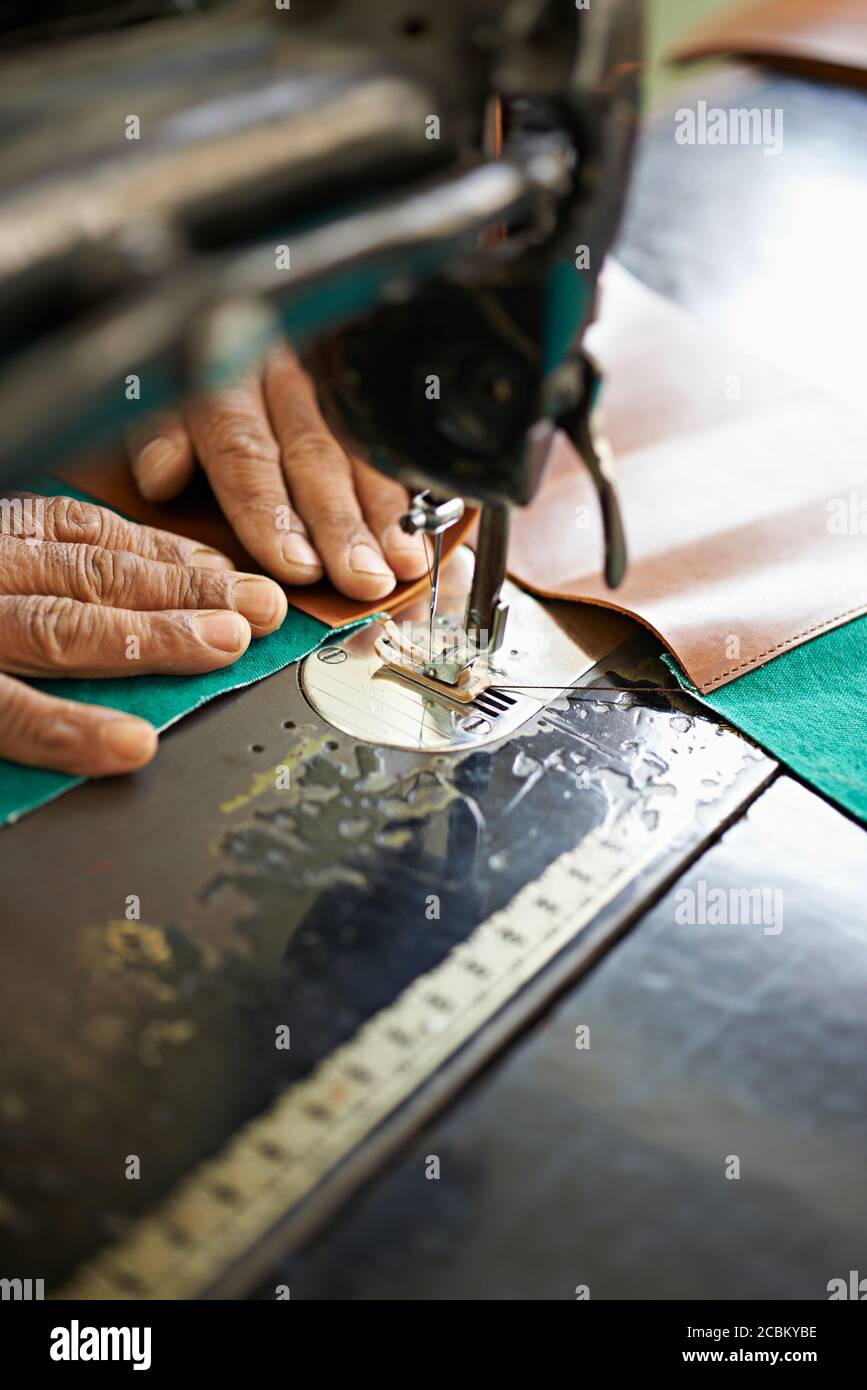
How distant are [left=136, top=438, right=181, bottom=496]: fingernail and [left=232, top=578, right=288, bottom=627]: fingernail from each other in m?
0.24

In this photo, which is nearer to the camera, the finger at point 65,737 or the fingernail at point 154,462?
the finger at point 65,737

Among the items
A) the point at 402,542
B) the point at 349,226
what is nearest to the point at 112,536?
the point at 402,542

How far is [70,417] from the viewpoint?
0.59 meters

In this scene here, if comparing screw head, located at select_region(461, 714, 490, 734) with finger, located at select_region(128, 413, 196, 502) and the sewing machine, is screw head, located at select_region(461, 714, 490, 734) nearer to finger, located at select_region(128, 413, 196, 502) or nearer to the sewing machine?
the sewing machine

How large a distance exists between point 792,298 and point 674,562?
0.74 meters

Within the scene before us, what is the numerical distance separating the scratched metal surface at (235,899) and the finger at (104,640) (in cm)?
6

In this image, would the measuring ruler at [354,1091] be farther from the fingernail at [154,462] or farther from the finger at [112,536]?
the fingernail at [154,462]

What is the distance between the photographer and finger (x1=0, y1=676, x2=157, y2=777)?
3.56 ft

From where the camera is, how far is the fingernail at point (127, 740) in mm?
1082

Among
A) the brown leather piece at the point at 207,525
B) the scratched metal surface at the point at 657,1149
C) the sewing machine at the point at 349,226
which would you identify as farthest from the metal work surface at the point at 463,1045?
the sewing machine at the point at 349,226

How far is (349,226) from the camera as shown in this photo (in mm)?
722

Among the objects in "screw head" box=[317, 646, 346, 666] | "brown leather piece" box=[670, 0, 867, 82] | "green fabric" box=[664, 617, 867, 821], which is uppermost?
"brown leather piece" box=[670, 0, 867, 82]

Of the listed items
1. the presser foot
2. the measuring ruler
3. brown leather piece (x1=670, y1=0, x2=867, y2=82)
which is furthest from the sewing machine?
brown leather piece (x1=670, y1=0, x2=867, y2=82)
